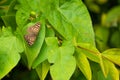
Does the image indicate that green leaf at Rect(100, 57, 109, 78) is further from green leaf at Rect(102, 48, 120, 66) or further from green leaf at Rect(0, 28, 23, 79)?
green leaf at Rect(0, 28, 23, 79)

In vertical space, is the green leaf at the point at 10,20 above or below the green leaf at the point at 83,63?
above

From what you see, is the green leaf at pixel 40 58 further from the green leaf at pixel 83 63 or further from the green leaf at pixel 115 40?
the green leaf at pixel 115 40

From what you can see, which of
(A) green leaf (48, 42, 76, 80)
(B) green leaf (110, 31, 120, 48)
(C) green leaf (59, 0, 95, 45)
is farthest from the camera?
(B) green leaf (110, 31, 120, 48)

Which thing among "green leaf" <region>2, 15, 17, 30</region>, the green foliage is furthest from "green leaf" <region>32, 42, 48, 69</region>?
"green leaf" <region>2, 15, 17, 30</region>

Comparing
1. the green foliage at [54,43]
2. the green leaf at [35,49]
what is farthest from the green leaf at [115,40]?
the green leaf at [35,49]

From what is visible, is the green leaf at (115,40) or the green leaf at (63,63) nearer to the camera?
the green leaf at (63,63)

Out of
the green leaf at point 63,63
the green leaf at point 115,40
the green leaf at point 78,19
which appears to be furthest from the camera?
the green leaf at point 115,40

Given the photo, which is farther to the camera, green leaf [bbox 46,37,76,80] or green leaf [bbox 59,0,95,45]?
green leaf [bbox 59,0,95,45]
